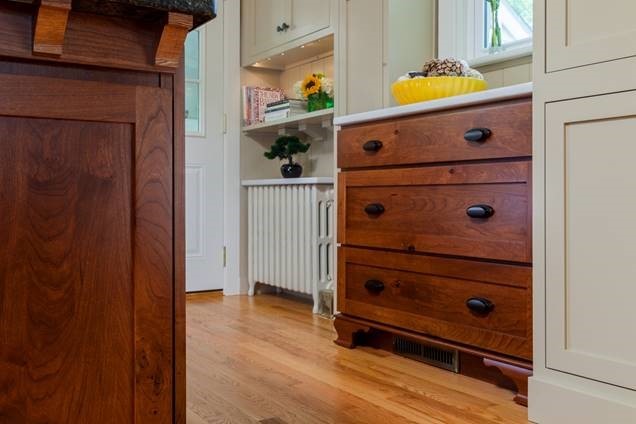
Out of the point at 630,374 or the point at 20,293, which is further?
the point at 630,374

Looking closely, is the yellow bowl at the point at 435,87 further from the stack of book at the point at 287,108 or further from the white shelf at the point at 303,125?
the stack of book at the point at 287,108

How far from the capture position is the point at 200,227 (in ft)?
12.2

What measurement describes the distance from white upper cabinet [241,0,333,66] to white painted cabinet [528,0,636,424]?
5.35 ft

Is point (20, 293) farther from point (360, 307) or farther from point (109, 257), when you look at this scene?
point (360, 307)

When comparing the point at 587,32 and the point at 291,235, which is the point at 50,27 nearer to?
the point at 587,32

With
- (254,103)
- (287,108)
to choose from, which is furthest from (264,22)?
(287,108)

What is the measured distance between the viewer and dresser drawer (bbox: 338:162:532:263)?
175cm

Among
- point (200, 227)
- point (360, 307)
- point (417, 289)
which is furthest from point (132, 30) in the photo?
point (200, 227)

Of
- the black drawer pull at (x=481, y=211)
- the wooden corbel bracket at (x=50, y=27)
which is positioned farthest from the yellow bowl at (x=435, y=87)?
the wooden corbel bracket at (x=50, y=27)

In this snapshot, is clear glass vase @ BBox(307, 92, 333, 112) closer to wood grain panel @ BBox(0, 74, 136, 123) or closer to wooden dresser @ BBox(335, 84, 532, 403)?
wooden dresser @ BBox(335, 84, 532, 403)

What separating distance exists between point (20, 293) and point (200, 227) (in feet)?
9.31

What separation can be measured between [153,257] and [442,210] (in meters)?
1.19

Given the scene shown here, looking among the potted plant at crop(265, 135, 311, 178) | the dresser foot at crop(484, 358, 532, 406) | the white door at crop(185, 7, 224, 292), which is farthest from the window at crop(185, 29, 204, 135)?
the dresser foot at crop(484, 358, 532, 406)

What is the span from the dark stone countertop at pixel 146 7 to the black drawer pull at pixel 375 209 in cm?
134
